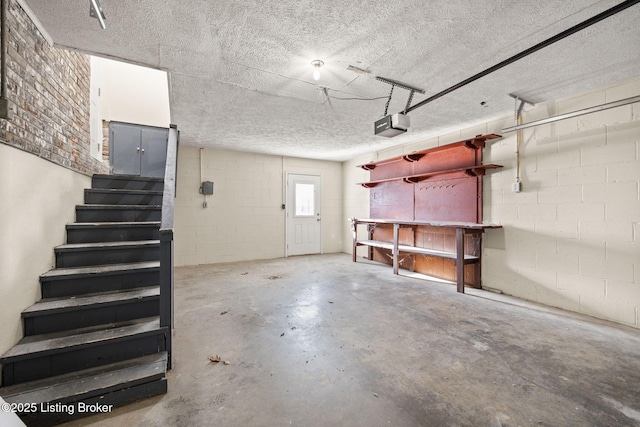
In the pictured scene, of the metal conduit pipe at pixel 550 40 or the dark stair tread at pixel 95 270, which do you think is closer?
the metal conduit pipe at pixel 550 40

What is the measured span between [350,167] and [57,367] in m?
6.83

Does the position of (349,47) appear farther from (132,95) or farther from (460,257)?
(132,95)

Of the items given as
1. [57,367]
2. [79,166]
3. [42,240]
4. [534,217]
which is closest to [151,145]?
[79,166]

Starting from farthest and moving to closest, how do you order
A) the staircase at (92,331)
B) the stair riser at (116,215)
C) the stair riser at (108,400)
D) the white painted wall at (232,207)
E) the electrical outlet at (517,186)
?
the white painted wall at (232,207) → the electrical outlet at (517,186) → the stair riser at (116,215) → the staircase at (92,331) → the stair riser at (108,400)

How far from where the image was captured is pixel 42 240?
2197mm

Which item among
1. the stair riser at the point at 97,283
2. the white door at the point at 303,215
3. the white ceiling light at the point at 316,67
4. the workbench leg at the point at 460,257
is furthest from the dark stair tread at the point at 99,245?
the white door at the point at 303,215

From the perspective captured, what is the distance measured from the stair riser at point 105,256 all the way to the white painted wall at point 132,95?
4230 millimetres

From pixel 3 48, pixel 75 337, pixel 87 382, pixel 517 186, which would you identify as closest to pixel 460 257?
pixel 517 186

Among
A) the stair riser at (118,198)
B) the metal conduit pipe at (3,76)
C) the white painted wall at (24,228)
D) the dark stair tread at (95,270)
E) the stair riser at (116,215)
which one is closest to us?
the metal conduit pipe at (3,76)

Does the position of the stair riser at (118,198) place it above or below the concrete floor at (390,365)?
above

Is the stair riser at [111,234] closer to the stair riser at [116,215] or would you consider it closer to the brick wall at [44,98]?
the stair riser at [116,215]

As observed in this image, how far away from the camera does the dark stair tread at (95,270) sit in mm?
2160

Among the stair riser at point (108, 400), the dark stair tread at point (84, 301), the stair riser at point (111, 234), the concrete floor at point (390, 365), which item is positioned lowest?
the concrete floor at point (390, 365)

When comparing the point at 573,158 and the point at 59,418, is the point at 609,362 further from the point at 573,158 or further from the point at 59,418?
the point at 59,418
